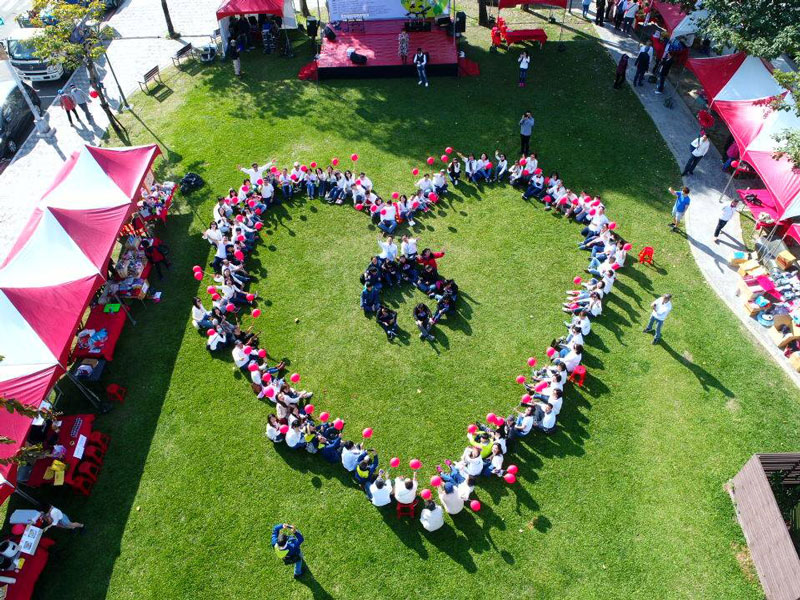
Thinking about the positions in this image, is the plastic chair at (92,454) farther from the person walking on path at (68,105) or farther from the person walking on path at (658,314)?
the person walking on path at (68,105)

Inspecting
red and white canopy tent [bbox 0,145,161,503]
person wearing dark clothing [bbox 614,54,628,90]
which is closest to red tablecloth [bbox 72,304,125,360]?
red and white canopy tent [bbox 0,145,161,503]

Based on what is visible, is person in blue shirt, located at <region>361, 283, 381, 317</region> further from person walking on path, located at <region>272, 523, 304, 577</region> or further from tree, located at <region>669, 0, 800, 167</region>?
tree, located at <region>669, 0, 800, 167</region>

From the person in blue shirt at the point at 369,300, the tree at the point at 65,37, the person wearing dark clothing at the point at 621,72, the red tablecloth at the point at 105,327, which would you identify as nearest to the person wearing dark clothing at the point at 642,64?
the person wearing dark clothing at the point at 621,72

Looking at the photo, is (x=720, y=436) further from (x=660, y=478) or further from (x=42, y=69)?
(x=42, y=69)

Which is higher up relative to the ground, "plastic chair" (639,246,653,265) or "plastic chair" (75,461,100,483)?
"plastic chair" (639,246,653,265)

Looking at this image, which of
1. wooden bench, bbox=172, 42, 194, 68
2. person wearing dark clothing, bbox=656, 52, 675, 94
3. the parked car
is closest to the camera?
the parked car

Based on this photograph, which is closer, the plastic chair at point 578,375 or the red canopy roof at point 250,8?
the plastic chair at point 578,375

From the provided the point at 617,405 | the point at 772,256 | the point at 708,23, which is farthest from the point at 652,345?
the point at 708,23
